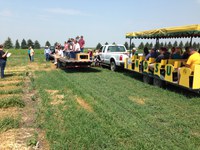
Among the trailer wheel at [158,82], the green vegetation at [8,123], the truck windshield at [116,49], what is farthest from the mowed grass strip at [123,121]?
the truck windshield at [116,49]

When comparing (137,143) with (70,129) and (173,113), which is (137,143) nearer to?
(70,129)

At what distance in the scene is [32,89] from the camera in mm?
9211

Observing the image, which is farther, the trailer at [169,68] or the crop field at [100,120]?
the trailer at [169,68]

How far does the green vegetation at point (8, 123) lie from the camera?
511cm

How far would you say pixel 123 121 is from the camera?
17.8 feet

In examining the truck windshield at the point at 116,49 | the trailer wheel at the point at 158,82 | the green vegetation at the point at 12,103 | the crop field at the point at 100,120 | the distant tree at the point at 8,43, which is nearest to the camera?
the crop field at the point at 100,120

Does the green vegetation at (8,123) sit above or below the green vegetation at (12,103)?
below

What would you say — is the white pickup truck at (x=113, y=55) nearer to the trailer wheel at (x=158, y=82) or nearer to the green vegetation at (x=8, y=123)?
the trailer wheel at (x=158, y=82)

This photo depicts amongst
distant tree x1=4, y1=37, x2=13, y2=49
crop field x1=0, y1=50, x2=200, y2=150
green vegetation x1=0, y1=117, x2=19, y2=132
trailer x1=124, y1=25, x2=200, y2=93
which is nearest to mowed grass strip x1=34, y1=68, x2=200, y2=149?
crop field x1=0, y1=50, x2=200, y2=150

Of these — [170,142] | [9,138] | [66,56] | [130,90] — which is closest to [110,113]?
[170,142]

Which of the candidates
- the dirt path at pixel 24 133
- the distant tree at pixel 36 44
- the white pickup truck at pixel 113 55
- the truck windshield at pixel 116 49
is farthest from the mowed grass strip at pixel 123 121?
the distant tree at pixel 36 44

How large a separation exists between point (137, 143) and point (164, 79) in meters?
5.23

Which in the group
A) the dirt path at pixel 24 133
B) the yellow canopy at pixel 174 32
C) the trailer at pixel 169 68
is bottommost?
the dirt path at pixel 24 133

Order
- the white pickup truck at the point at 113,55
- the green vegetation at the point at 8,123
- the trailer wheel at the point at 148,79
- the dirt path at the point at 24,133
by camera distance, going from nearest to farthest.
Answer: the dirt path at the point at 24,133, the green vegetation at the point at 8,123, the trailer wheel at the point at 148,79, the white pickup truck at the point at 113,55
